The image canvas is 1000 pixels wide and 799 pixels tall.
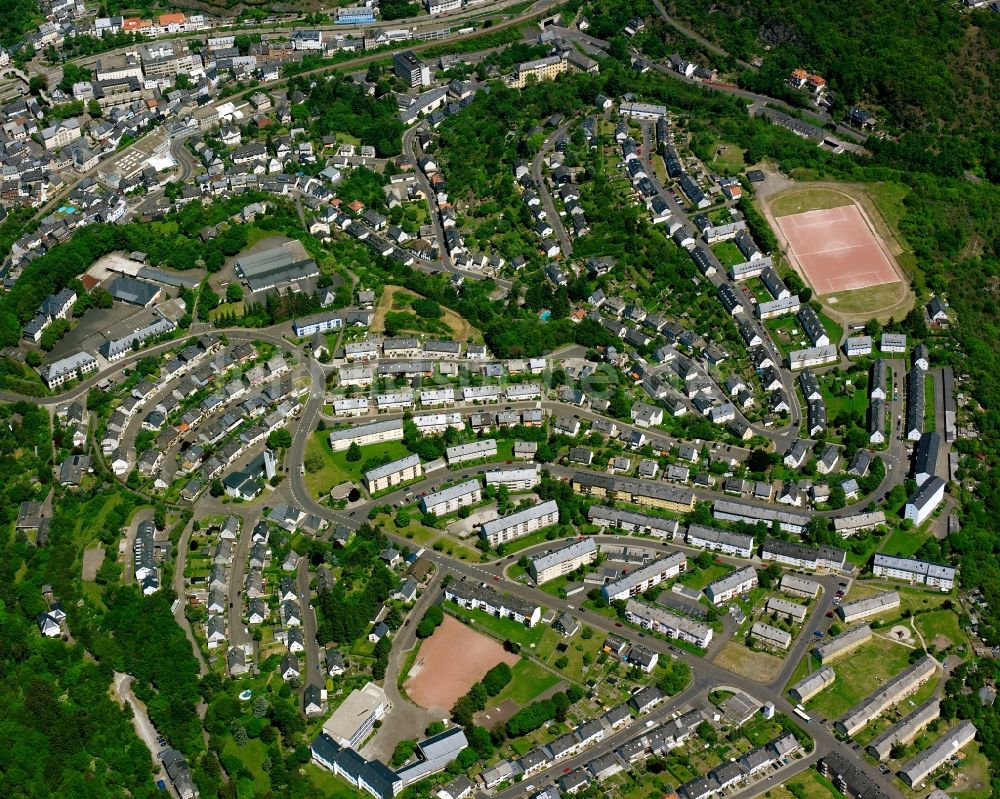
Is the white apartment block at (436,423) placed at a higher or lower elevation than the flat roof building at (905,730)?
higher

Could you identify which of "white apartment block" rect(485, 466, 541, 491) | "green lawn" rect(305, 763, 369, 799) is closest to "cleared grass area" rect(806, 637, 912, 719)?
"white apartment block" rect(485, 466, 541, 491)

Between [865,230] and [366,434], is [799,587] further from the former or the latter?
[865,230]

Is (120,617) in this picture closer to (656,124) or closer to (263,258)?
(263,258)

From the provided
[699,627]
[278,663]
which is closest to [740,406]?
[699,627]

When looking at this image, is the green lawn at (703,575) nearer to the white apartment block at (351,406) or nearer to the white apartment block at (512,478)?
the white apartment block at (512,478)

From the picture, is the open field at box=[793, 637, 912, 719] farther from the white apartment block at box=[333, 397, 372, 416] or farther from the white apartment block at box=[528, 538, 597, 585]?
the white apartment block at box=[333, 397, 372, 416]

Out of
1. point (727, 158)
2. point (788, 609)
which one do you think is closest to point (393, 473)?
point (788, 609)

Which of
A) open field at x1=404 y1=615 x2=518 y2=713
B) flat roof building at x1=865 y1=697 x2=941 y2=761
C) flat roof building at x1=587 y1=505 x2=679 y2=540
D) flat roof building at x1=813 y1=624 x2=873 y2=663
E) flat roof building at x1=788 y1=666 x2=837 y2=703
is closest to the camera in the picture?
flat roof building at x1=865 y1=697 x2=941 y2=761

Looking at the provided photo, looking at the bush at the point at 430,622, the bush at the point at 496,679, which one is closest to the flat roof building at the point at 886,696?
the bush at the point at 496,679
